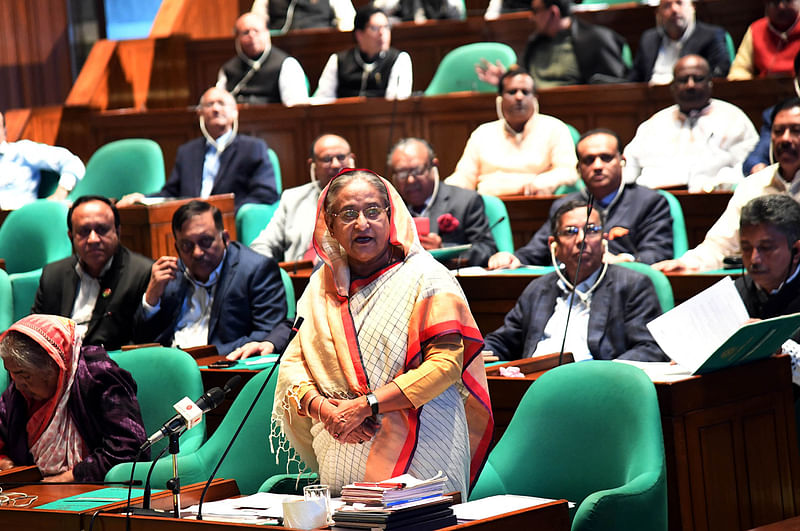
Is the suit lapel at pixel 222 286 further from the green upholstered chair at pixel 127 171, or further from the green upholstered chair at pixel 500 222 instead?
the green upholstered chair at pixel 127 171

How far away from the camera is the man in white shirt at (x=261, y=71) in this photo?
Result: 6.65 meters

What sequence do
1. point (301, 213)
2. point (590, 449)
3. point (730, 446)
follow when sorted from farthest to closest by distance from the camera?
point (301, 213)
point (730, 446)
point (590, 449)

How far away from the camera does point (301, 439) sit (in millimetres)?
2555

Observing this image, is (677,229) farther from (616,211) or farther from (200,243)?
(200,243)

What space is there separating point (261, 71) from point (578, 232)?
11.4 feet

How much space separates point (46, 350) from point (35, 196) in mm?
3006

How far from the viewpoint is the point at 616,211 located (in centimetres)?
458

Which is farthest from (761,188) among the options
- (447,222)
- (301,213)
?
(301,213)

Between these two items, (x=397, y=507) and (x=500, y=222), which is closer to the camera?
(x=397, y=507)

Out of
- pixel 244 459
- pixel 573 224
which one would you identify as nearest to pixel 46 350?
pixel 244 459

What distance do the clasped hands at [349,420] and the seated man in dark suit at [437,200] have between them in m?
2.35

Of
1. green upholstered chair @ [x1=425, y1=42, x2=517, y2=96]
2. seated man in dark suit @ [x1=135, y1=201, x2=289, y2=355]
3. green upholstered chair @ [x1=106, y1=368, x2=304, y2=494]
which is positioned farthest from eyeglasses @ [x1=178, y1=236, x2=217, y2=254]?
green upholstered chair @ [x1=425, y1=42, x2=517, y2=96]

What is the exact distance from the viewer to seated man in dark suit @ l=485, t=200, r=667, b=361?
3.49 metres

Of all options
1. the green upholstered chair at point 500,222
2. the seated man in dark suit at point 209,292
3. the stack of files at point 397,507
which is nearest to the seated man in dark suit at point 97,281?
the seated man in dark suit at point 209,292
